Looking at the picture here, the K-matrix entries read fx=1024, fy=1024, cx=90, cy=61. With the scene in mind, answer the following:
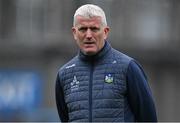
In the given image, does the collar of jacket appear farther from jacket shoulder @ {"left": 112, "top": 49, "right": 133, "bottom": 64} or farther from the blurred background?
the blurred background

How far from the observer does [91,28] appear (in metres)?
6.61

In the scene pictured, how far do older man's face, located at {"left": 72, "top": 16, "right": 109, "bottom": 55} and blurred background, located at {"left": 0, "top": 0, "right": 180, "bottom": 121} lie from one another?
13.7m

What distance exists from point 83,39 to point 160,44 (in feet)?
54.3

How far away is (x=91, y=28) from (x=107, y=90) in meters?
0.41

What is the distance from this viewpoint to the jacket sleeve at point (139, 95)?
21.8 feet

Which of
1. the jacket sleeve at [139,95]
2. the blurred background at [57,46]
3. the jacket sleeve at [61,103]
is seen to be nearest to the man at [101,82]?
the jacket sleeve at [139,95]

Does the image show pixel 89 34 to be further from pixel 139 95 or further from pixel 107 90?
pixel 139 95

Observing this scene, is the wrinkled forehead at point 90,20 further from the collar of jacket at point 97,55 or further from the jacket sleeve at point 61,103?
the jacket sleeve at point 61,103

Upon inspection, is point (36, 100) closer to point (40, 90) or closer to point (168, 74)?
point (40, 90)

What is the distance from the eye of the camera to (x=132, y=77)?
6.65 metres

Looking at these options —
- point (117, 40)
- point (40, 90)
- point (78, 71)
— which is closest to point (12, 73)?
point (40, 90)

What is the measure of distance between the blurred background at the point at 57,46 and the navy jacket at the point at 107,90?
13.6m

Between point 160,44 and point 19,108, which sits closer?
point 19,108

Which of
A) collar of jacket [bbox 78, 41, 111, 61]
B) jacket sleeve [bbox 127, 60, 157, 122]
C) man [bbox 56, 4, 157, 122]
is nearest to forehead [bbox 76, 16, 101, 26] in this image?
man [bbox 56, 4, 157, 122]
